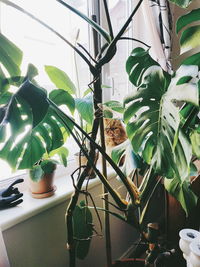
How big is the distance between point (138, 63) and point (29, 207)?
2.30 ft

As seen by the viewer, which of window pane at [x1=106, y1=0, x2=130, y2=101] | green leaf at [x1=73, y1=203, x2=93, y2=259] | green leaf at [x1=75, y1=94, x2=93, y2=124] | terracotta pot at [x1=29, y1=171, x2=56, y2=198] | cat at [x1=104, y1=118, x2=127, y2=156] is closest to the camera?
green leaf at [x1=75, y1=94, x2=93, y2=124]

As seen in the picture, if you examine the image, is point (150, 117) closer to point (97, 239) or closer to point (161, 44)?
point (97, 239)

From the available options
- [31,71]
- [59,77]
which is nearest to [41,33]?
[59,77]

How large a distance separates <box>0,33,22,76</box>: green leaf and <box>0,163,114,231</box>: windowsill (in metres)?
0.57

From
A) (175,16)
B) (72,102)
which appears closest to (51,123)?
(72,102)

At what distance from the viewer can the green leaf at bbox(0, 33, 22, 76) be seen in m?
0.44

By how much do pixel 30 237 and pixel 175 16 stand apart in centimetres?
216

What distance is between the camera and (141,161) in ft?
2.29

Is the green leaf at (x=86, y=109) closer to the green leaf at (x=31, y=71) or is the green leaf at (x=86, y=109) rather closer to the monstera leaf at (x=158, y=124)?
the monstera leaf at (x=158, y=124)

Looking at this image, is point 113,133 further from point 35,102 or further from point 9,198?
point 35,102

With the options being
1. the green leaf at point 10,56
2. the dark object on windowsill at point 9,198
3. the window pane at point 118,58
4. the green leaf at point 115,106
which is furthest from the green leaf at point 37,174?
the window pane at point 118,58

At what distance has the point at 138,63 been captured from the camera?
0.67 metres

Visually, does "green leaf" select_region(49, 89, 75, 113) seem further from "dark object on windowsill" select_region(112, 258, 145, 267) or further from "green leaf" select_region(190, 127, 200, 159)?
"dark object on windowsill" select_region(112, 258, 145, 267)

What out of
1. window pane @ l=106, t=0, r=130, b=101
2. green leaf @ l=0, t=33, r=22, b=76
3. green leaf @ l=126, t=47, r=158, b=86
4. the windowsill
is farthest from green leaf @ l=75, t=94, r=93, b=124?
window pane @ l=106, t=0, r=130, b=101
